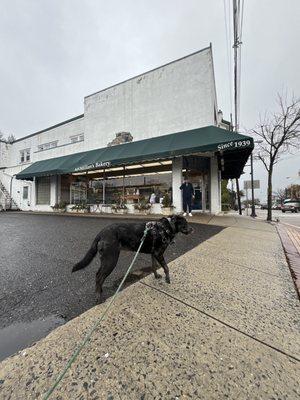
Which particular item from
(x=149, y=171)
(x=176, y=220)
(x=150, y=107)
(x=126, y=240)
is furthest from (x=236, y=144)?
(x=126, y=240)

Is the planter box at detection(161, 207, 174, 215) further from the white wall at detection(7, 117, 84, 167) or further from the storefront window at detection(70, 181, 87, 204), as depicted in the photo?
the white wall at detection(7, 117, 84, 167)

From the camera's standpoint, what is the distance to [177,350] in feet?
5.77

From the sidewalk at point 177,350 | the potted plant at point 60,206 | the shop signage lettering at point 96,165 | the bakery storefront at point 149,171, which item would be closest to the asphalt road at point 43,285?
the sidewalk at point 177,350

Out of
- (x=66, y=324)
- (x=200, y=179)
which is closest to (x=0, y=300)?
(x=66, y=324)

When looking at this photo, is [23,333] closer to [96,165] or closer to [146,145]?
[146,145]

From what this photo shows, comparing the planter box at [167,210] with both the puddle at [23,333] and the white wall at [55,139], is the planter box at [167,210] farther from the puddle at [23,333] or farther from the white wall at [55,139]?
the puddle at [23,333]

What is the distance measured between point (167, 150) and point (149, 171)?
348 cm

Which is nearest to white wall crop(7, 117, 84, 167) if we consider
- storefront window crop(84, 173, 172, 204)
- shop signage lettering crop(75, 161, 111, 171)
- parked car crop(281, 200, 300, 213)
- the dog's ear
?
storefront window crop(84, 173, 172, 204)

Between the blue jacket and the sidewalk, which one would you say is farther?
the blue jacket

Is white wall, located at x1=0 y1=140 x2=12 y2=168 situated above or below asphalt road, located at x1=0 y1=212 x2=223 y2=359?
above

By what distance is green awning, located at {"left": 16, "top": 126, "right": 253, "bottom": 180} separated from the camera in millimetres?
9647

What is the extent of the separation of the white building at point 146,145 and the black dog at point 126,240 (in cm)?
756

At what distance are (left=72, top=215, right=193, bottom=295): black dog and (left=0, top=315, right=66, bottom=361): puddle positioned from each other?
1.84 feet

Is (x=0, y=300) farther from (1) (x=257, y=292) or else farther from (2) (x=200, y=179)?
(2) (x=200, y=179)
